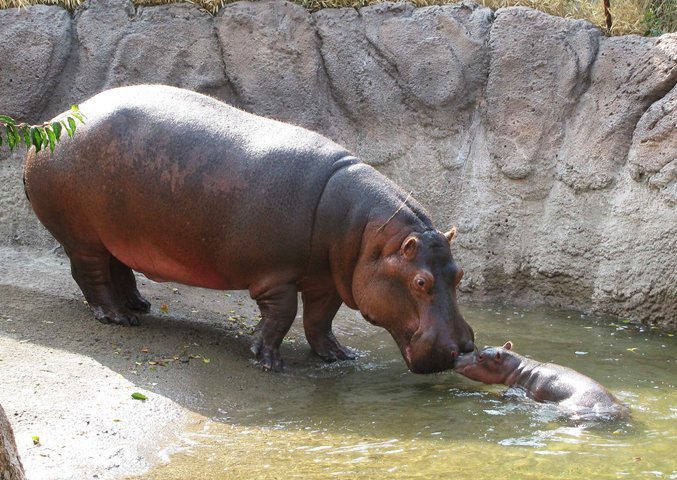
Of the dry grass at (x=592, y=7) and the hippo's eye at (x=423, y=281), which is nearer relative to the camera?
the hippo's eye at (x=423, y=281)

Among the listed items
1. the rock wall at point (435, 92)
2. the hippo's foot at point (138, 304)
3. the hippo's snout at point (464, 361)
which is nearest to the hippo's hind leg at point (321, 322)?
the hippo's snout at point (464, 361)

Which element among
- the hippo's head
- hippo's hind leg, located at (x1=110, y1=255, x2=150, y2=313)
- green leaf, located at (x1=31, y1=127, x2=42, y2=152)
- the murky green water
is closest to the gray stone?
hippo's hind leg, located at (x1=110, y1=255, x2=150, y2=313)

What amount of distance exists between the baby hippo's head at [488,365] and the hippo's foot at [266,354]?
1.27m

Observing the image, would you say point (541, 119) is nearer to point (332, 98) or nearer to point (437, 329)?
point (332, 98)

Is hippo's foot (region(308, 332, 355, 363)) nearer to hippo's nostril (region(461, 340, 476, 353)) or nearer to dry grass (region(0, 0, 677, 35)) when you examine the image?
hippo's nostril (region(461, 340, 476, 353))

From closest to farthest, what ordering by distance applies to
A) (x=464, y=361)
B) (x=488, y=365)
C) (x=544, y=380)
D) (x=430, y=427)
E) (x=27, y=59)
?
(x=430, y=427), (x=544, y=380), (x=464, y=361), (x=488, y=365), (x=27, y=59)

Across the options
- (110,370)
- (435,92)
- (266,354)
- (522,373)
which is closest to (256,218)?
(266,354)

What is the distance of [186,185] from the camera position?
6859 millimetres

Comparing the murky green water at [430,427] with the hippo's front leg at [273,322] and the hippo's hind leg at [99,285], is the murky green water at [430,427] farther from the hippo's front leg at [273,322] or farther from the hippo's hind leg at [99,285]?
the hippo's hind leg at [99,285]

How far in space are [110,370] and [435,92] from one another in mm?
4527

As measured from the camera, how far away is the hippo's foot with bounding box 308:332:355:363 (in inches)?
287

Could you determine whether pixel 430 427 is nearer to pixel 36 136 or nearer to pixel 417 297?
pixel 417 297

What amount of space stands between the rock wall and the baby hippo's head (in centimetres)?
247

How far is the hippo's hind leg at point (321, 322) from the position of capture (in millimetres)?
7234
